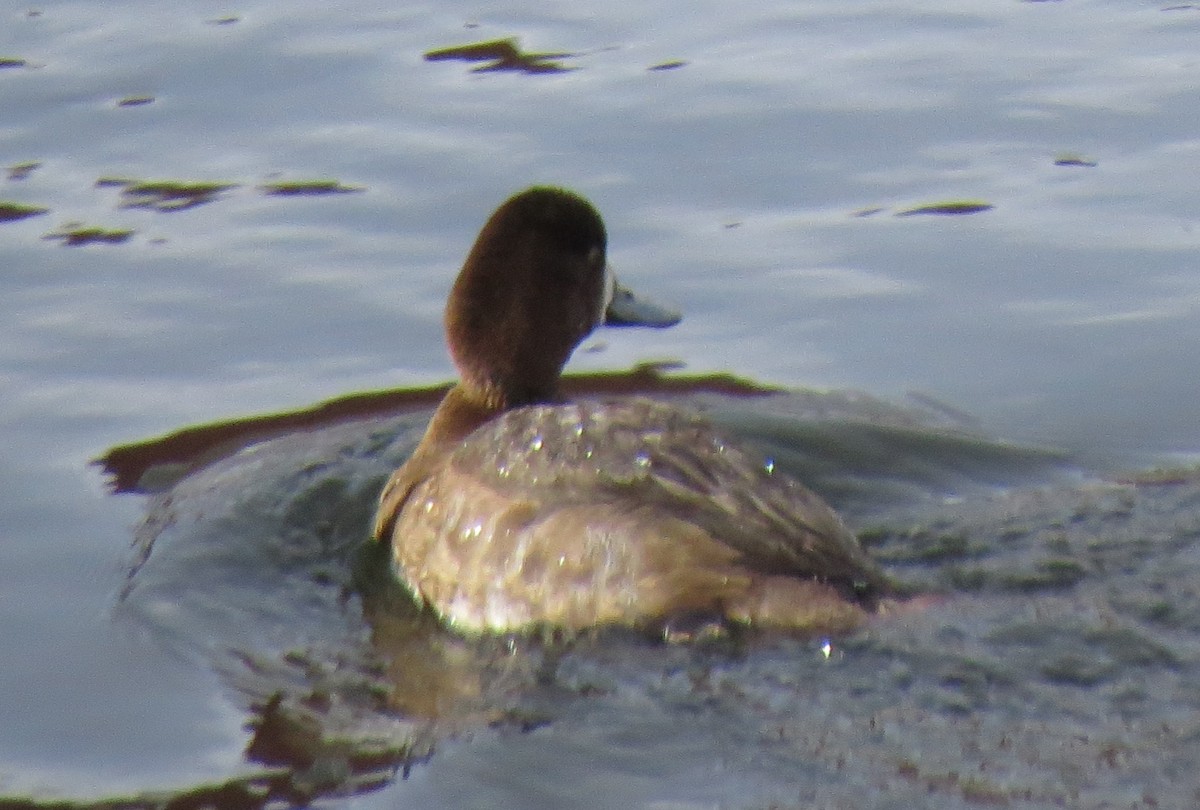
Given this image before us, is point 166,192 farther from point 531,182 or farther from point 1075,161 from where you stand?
point 1075,161

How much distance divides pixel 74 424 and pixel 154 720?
2.31 metres

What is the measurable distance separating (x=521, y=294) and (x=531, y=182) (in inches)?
93.1

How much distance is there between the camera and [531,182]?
9773 mm

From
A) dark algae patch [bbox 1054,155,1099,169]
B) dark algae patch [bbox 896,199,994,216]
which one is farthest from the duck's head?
dark algae patch [bbox 1054,155,1099,169]

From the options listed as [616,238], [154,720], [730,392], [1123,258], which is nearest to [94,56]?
[616,238]

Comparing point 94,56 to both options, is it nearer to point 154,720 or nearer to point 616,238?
point 616,238

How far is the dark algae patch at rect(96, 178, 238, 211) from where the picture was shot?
976 cm

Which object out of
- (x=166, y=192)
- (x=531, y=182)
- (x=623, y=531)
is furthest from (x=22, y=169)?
(x=623, y=531)

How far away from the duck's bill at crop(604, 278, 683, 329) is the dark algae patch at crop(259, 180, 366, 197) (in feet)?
7.75

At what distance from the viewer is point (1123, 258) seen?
29.7 feet

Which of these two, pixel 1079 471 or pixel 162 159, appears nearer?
pixel 1079 471

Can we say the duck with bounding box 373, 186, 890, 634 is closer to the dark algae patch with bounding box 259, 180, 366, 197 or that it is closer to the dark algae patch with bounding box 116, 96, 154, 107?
the dark algae patch with bounding box 259, 180, 366, 197

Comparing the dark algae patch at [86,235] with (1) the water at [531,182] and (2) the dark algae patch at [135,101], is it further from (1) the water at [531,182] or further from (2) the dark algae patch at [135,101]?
(2) the dark algae patch at [135,101]

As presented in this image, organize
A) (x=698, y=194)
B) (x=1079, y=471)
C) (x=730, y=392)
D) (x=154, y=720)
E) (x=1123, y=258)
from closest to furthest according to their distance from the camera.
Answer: (x=154, y=720) < (x=1079, y=471) < (x=730, y=392) < (x=1123, y=258) < (x=698, y=194)
